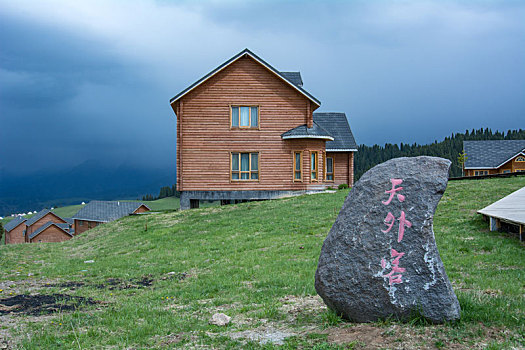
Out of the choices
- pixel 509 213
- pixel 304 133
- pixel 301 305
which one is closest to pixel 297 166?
pixel 304 133

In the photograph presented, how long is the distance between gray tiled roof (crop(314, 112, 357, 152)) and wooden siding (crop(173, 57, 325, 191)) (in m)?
7.17

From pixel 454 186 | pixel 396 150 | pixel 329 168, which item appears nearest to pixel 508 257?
pixel 454 186

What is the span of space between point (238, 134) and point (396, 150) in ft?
263

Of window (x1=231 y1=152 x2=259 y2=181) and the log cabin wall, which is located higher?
window (x1=231 y1=152 x2=259 y2=181)

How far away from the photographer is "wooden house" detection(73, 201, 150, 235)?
2788 inches

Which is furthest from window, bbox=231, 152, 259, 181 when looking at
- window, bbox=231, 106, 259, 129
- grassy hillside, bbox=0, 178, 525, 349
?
grassy hillside, bbox=0, 178, 525, 349

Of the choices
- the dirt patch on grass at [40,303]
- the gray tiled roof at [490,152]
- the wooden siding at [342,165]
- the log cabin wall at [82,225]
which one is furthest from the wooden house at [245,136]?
the log cabin wall at [82,225]

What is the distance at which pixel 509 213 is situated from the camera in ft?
44.1

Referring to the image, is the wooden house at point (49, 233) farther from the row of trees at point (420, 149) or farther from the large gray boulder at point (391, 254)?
the large gray boulder at point (391, 254)

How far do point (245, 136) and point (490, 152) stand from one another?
1471 inches

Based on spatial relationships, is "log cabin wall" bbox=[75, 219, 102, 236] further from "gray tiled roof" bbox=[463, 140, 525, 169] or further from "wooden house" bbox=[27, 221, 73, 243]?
"gray tiled roof" bbox=[463, 140, 525, 169]

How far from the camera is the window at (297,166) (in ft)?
100

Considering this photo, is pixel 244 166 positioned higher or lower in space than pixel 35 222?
higher

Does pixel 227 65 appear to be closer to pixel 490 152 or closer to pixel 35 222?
pixel 490 152
